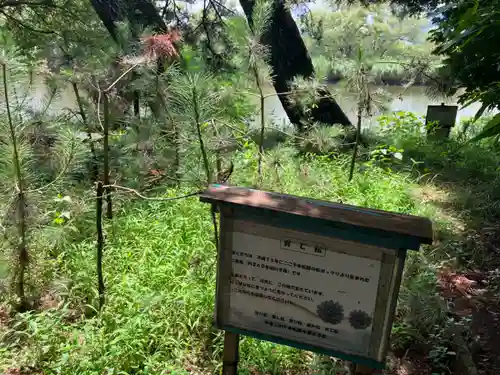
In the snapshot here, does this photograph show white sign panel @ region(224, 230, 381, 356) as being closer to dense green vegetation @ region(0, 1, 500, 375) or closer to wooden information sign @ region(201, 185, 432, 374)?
wooden information sign @ region(201, 185, 432, 374)

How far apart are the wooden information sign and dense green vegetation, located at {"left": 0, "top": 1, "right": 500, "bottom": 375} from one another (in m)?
0.52

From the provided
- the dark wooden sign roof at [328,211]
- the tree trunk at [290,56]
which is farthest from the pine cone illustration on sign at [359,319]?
the tree trunk at [290,56]

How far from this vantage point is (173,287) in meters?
2.28

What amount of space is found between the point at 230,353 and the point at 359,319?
0.51 metres

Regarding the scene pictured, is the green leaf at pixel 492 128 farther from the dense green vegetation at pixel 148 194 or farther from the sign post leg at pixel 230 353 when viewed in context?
the sign post leg at pixel 230 353

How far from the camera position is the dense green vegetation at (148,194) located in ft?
6.28

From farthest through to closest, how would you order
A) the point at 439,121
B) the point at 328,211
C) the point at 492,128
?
the point at 439,121
the point at 328,211
the point at 492,128

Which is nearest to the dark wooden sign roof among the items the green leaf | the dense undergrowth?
the green leaf

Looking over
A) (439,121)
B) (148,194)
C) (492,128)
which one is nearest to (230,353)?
(492,128)

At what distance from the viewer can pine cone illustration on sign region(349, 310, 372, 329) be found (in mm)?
1286

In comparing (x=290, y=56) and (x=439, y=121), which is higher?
(x=290, y=56)

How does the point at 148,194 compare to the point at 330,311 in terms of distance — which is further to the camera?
the point at 148,194

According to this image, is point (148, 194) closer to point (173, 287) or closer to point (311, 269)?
point (173, 287)

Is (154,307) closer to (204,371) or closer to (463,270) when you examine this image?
(204,371)
